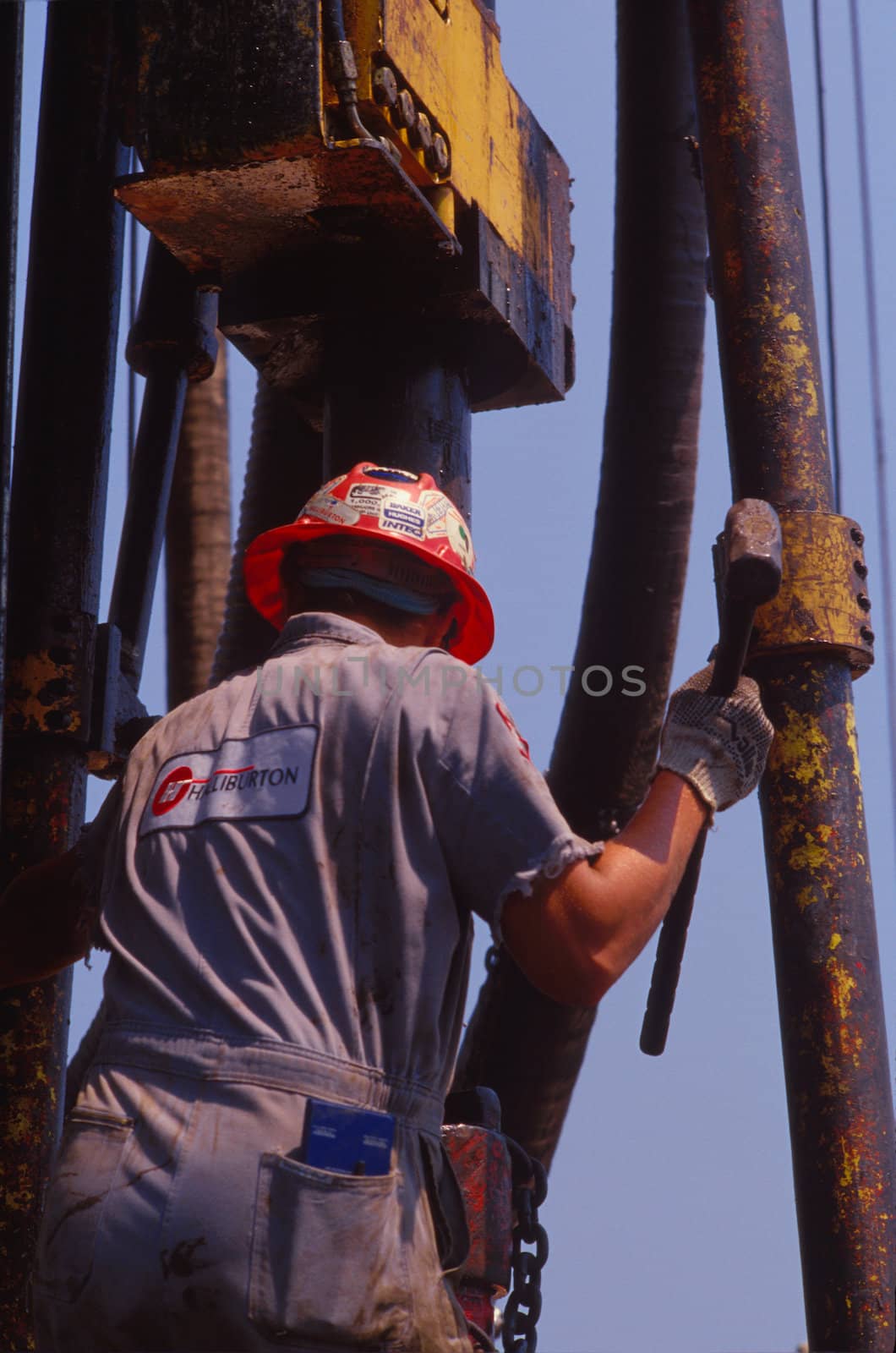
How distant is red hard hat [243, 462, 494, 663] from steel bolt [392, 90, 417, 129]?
36.7 inches

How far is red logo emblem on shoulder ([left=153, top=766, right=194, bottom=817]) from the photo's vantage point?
2.58 m

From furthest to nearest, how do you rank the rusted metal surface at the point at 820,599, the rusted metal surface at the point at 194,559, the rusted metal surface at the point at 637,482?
the rusted metal surface at the point at 194,559 < the rusted metal surface at the point at 637,482 < the rusted metal surface at the point at 820,599

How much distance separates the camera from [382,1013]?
7.93 ft

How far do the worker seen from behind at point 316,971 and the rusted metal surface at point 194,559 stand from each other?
6878 mm

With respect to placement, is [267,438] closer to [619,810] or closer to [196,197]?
[619,810]

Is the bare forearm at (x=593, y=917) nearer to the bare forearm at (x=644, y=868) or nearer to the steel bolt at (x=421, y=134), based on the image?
the bare forearm at (x=644, y=868)

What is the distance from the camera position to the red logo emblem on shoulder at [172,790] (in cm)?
Result: 258

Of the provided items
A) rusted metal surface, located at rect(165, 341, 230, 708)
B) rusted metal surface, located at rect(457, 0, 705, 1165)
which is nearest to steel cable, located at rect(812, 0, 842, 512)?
rusted metal surface, located at rect(457, 0, 705, 1165)

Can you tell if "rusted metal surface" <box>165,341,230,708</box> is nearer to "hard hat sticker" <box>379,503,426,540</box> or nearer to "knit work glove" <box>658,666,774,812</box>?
"hard hat sticker" <box>379,503,426,540</box>

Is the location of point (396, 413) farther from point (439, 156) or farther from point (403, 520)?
point (403, 520)

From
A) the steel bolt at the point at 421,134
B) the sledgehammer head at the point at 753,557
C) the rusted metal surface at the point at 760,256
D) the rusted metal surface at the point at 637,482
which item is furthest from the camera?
the rusted metal surface at the point at 637,482

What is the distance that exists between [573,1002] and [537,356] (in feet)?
6.87

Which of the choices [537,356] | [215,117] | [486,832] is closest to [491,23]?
[537,356]

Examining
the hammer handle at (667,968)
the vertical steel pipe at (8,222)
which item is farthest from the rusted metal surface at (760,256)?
the vertical steel pipe at (8,222)
